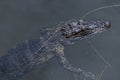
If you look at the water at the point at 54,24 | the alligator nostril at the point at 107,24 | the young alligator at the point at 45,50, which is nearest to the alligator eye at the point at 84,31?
the young alligator at the point at 45,50

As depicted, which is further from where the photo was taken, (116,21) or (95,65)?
(116,21)

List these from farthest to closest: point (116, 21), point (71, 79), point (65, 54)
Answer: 1. point (116, 21)
2. point (65, 54)
3. point (71, 79)

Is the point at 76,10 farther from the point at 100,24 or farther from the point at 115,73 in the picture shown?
the point at 115,73

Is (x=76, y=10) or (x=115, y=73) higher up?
(x=76, y=10)


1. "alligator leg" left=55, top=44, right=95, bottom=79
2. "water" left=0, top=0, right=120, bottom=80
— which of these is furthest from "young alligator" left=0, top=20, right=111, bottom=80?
"water" left=0, top=0, right=120, bottom=80

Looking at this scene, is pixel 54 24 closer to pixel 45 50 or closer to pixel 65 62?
pixel 45 50

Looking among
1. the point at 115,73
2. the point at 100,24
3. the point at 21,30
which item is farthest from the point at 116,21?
the point at 21,30
